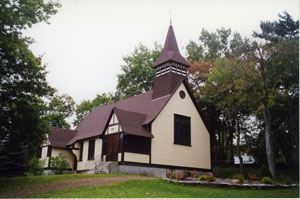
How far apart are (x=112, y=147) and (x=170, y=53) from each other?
33.1 ft

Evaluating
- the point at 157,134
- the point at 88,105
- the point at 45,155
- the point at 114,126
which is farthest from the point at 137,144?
the point at 88,105

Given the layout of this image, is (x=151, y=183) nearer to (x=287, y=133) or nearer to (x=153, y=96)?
(x=153, y=96)

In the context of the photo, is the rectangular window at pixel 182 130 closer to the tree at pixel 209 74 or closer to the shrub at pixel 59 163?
the tree at pixel 209 74

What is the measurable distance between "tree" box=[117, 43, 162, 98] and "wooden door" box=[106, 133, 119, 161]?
1690cm

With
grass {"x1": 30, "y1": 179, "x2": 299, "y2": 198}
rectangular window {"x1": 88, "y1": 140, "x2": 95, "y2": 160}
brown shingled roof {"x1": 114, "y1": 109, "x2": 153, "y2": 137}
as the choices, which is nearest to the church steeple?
brown shingled roof {"x1": 114, "y1": 109, "x2": 153, "y2": 137}

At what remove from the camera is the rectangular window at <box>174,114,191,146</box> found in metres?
26.9

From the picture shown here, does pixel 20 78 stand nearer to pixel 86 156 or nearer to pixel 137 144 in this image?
pixel 137 144

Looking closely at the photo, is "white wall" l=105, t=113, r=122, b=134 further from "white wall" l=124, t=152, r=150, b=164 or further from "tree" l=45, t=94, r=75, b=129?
"tree" l=45, t=94, r=75, b=129

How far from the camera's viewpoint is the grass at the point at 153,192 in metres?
14.5

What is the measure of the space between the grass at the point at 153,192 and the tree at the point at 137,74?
2491 cm

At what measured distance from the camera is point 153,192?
50.9 feet

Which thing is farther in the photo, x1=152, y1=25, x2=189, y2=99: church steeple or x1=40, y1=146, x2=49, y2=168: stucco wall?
x1=40, y1=146, x2=49, y2=168: stucco wall

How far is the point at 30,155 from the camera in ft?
134

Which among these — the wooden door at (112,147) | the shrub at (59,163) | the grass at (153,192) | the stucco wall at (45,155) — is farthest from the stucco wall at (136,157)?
the stucco wall at (45,155)
